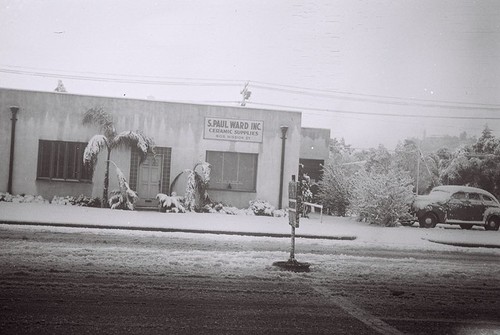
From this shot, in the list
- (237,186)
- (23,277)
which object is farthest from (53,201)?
(23,277)

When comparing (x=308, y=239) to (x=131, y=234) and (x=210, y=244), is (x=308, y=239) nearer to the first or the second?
(x=210, y=244)

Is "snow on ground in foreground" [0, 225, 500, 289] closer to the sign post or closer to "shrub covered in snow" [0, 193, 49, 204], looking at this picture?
the sign post

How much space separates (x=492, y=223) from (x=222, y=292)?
50.5ft

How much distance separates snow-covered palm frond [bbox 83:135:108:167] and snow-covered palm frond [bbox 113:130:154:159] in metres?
0.51

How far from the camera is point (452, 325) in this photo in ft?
16.6

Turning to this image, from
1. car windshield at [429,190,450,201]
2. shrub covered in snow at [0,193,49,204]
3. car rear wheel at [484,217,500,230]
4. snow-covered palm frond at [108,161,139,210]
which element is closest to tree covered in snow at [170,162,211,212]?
snow-covered palm frond at [108,161,139,210]

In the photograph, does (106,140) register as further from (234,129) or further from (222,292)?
(222,292)

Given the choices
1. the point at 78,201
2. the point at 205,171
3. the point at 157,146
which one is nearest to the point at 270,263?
the point at 205,171

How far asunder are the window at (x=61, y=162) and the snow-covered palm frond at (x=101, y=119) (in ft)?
3.59

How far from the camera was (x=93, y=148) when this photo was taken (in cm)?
1666

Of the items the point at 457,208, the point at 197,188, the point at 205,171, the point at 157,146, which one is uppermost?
the point at 157,146

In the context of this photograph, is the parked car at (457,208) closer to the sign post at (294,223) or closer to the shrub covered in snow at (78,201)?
the sign post at (294,223)

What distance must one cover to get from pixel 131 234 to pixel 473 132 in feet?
50.2

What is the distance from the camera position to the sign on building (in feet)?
61.7
